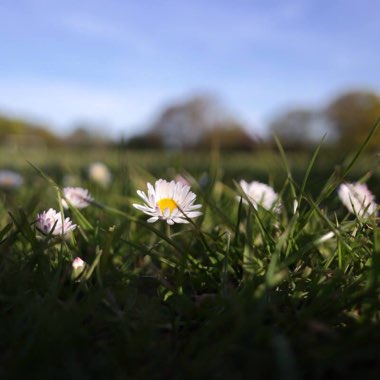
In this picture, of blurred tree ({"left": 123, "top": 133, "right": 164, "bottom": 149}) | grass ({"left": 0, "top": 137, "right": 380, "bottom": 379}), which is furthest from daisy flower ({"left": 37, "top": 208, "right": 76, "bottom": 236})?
blurred tree ({"left": 123, "top": 133, "right": 164, "bottom": 149})

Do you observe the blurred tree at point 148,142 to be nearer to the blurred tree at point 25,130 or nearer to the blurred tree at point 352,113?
the blurred tree at point 352,113

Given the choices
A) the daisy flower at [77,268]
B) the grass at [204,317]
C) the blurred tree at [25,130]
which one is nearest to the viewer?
the grass at [204,317]

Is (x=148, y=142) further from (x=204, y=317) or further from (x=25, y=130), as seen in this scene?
(x=25, y=130)

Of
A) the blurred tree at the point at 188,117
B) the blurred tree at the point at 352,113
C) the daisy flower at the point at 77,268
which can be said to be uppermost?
the blurred tree at the point at 188,117

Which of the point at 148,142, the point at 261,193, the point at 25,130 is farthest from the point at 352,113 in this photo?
the point at 25,130

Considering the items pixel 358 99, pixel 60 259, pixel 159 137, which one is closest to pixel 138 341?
pixel 60 259

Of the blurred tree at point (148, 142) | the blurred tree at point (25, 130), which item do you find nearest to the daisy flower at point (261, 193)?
the blurred tree at point (148, 142)

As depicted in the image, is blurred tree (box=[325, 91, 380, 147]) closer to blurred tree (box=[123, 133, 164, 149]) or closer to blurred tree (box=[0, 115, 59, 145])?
blurred tree (box=[123, 133, 164, 149])

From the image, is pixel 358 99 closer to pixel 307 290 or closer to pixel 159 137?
pixel 159 137

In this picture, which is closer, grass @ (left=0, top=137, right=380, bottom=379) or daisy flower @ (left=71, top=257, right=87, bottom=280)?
grass @ (left=0, top=137, right=380, bottom=379)
